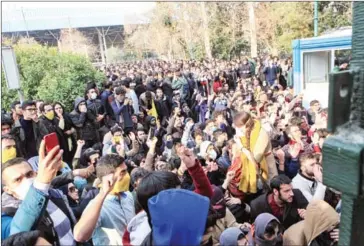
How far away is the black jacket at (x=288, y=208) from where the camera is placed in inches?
117

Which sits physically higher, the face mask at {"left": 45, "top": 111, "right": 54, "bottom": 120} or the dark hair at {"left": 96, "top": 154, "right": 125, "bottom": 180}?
the dark hair at {"left": 96, "top": 154, "right": 125, "bottom": 180}

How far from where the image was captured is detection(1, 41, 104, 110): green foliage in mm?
8219

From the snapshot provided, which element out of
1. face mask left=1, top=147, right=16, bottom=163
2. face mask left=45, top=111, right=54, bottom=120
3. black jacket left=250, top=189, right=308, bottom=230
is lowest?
black jacket left=250, top=189, right=308, bottom=230

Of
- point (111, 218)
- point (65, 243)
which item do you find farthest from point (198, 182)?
point (65, 243)

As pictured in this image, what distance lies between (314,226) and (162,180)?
116 centimetres

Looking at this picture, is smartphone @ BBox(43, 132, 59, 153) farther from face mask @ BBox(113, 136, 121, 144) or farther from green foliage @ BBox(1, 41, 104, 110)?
green foliage @ BBox(1, 41, 104, 110)

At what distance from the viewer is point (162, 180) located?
6.20ft

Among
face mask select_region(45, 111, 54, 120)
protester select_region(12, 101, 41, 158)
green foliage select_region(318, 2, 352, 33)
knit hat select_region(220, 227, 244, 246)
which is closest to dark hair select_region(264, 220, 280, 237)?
knit hat select_region(220, 227, 244, 246)

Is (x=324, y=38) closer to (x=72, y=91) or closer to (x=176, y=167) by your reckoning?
(x=72, y=91)

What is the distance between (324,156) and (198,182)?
1216 millimetres

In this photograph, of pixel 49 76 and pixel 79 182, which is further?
pixel 49 76

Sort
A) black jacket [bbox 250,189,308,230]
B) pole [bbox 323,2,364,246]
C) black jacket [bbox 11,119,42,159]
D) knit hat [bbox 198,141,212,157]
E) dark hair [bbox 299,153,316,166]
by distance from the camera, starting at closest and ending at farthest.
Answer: pole [bbox 323,2,364,246] < black jacket [bbox 250,189,308,230] < dark hair [bbox 299,153,316,166] < knit hat [bbox 198,141,212,157] < black jacket [bbox 11,119,42,159]

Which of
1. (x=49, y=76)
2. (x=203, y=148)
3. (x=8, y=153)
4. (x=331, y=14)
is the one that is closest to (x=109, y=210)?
Answer: (x=8, y=153)

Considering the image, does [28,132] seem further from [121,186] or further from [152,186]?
[152,186]
